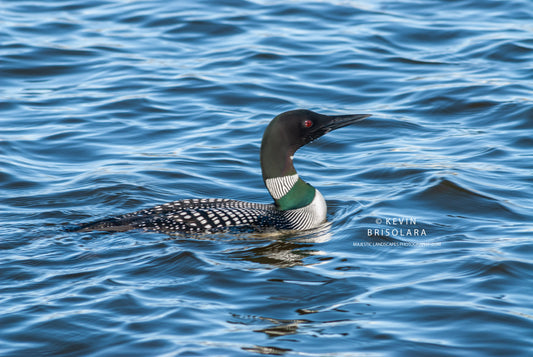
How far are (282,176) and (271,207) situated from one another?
24 cm

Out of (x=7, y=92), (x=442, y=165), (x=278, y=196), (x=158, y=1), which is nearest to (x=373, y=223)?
(x=278, y=196)

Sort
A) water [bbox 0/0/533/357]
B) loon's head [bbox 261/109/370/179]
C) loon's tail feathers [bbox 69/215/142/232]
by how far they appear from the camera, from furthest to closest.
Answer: loon's head [bbox 261/109/370/179] < loon's tail feathers [bbox 69/215/142/232] < water [bbox 0/0/533/357]

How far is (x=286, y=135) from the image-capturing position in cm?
602

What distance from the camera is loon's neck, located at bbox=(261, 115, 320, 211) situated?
602 cm

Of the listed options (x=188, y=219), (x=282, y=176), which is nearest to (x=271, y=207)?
(x=282, y=176)

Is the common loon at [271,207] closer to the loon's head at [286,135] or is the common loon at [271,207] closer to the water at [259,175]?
the loon's head at [286,135]

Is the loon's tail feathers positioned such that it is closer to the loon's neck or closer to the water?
the water

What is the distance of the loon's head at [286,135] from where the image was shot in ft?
19.6

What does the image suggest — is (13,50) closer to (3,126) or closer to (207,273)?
(3,126)

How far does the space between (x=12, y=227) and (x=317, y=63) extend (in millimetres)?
5152

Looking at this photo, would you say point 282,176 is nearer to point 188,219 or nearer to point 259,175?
point 188,219

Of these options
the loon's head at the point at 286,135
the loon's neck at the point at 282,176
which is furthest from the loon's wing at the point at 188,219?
the loon's head at the point at 286,135

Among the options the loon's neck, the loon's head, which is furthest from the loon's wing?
the loon's head

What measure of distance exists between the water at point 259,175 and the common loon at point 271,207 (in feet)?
0.36
